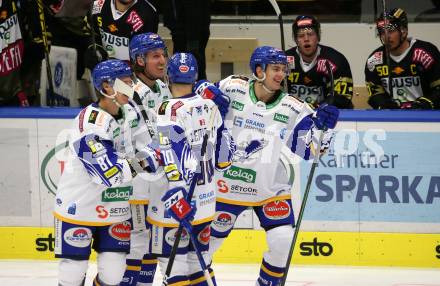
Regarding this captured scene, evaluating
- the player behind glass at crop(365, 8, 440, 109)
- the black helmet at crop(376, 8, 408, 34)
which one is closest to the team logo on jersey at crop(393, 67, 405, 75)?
the player behind glass at crop(365, 8, 440, 109)

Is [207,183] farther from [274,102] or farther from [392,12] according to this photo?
[392,12]

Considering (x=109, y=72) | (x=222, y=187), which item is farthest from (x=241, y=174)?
(x=109, y=72)

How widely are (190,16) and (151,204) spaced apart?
7.36 ft

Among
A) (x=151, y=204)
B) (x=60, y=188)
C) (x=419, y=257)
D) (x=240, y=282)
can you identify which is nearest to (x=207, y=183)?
(x=151, y=204)

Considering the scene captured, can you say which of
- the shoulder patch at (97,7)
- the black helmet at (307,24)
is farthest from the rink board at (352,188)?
the shoulder patch at (97,7)

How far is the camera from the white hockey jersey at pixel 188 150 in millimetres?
5988

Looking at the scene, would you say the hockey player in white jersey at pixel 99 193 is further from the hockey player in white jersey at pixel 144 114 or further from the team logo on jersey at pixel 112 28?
the team logo on jersey at pixel 112 28

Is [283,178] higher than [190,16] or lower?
lower

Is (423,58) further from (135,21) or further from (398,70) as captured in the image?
(135,21)

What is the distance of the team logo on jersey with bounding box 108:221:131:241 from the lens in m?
6.12

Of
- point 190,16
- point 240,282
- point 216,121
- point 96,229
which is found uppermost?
point 190,16

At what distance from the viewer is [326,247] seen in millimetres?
7668

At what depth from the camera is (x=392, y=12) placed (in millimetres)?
7863

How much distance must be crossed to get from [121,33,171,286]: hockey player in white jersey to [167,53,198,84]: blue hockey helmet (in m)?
0.38
